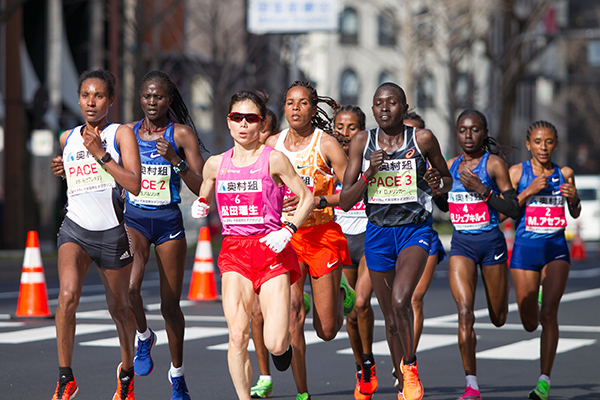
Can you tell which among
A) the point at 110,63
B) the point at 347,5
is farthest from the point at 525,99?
the point at 110,63

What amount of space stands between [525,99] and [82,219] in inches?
2596

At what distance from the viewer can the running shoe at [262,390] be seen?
25.6 ft

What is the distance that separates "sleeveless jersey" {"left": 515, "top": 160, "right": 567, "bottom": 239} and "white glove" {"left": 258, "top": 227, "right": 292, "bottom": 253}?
2.71 m

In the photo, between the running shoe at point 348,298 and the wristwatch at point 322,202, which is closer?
the wristwatch at point 322,202

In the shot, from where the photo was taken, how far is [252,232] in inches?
251

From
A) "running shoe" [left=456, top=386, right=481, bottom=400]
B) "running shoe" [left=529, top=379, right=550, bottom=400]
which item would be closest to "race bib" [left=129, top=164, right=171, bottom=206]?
"running shoe" [left=456, top=386, right=481, bottom=400]

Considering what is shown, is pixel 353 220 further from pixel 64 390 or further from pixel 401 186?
pixel 64 390

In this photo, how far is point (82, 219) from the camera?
671cm

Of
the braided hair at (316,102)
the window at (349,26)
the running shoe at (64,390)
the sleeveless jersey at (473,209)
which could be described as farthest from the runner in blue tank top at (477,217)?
the window at (349,26)

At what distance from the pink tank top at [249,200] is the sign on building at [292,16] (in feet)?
67.1

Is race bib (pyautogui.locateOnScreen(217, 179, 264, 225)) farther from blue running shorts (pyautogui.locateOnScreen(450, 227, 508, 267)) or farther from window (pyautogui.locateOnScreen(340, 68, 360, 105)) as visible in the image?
window (pyautogui.locateOnScreen(340, 68, 360, 105))

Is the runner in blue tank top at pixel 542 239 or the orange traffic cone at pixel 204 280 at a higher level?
the runner in blue tank top at pixel 542 239

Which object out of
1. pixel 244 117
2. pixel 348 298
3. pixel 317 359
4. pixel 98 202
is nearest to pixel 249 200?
pixel 244 117

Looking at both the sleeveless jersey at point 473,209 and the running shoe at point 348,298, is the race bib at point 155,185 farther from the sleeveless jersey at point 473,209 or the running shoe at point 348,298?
the sleeveless jersey at point 473,209
